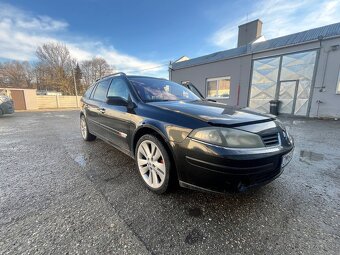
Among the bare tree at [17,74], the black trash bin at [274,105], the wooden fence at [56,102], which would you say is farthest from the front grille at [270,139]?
the bare tree at [17,74]

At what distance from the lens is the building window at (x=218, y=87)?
12484mm

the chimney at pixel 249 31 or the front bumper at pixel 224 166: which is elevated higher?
the chimney at pixel 249 31

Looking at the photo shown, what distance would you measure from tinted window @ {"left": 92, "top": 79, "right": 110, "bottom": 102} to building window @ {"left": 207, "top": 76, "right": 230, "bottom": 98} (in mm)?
10633

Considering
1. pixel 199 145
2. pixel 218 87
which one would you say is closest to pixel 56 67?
pixel 218 87

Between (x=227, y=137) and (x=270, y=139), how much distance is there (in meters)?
0.56

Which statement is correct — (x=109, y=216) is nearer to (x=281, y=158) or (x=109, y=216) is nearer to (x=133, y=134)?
(x=133, y=134)

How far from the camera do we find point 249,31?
1358 centimetres

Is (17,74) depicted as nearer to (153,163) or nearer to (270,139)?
(153,163)

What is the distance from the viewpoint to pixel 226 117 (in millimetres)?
1748

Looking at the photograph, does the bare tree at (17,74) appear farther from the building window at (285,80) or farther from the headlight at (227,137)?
the headlight at (227,137)

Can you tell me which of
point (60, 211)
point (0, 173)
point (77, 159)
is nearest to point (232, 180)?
point (60, 211)

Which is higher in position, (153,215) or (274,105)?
(274,105)

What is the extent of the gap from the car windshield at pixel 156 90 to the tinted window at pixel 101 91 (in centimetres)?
87

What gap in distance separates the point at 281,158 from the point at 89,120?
388 cm
